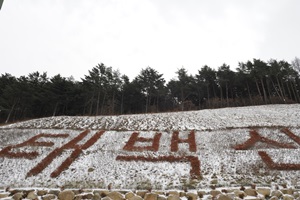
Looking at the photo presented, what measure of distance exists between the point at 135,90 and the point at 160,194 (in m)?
36.1

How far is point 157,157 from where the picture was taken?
519 inches

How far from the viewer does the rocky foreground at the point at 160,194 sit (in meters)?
8.50

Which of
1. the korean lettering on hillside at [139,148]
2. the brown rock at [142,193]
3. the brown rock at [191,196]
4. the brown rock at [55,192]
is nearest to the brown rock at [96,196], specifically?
the brown rock at [142,193]

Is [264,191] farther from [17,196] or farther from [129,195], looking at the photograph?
[17,196]

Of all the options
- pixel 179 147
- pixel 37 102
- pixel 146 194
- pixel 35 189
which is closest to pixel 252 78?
pixel 179 147

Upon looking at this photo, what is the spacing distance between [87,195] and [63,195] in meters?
1.06

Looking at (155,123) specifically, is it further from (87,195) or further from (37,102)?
(37,102)

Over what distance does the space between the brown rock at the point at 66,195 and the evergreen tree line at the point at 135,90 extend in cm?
2678

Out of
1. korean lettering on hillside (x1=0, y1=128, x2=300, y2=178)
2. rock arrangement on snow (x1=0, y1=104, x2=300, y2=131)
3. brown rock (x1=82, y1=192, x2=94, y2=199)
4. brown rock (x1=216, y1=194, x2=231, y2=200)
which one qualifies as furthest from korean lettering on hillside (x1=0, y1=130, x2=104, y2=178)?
brown rock (x1=216, y1=194, x2=231, y2=200)

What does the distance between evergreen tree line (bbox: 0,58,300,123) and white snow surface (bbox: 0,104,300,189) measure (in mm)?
15641

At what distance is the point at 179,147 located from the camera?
15055mm

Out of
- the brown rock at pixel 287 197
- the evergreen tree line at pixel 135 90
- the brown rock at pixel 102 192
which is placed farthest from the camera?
the evergreen tree line at pixel 135 90

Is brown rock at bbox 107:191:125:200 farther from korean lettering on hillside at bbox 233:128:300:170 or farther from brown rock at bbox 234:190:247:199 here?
korean lettering on hillside at bbox 233:128:300:170

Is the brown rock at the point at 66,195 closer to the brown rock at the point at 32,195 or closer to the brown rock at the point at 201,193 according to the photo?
the brown rock at the point at 32,195
